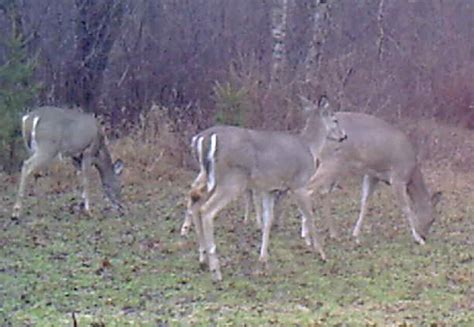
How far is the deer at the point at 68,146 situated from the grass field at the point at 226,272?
1.02ft

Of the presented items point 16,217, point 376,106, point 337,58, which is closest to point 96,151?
point 16,217

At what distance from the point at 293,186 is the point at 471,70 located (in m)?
13.0

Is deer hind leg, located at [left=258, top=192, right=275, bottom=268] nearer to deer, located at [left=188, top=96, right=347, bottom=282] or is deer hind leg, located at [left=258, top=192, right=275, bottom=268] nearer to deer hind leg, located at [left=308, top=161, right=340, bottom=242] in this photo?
deer, located at [left=188, top=96, right=347, bottom=282]

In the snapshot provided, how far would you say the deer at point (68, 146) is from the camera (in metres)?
12.9

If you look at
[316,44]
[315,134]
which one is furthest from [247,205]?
[316,44]

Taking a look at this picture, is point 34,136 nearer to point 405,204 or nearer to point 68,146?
point 68,146

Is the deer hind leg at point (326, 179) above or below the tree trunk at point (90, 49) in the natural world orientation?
above

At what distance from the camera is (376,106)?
775 inches

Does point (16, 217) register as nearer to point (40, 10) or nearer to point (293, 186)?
point (293, 186)

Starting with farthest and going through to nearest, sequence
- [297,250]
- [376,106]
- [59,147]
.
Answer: [376,106], [59,147], [297,250]

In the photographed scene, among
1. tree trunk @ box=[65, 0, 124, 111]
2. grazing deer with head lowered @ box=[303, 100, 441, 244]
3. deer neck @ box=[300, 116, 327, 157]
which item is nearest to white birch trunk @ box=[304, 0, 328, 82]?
tree trunk @ box=[65, 0, 124, 111]

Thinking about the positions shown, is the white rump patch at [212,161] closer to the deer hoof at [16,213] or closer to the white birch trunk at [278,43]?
the deer hoof at [16,213]

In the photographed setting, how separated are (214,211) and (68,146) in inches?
160

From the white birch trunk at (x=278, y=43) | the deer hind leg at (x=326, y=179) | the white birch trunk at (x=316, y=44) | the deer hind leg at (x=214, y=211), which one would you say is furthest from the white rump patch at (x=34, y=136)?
the white birch trunk at (x=316, y=44)
